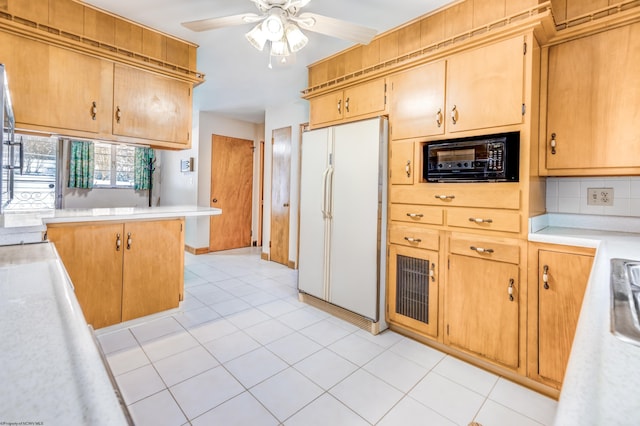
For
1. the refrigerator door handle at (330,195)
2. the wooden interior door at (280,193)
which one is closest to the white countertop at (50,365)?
the refrigerator door handle at (330,195)

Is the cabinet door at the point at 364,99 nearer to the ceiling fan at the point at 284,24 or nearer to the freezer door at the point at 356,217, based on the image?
the freezer door at the point at 356,217

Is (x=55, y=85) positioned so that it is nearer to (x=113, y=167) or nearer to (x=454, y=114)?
(x=454, y=114)

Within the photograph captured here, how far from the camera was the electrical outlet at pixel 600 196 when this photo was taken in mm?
2078

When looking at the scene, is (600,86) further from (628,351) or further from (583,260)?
(628,351)

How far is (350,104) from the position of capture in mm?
2826

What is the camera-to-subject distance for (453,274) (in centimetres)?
219

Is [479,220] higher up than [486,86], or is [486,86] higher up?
[486,86]

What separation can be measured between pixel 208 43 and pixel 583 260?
3.34m

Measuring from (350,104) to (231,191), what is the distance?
3.58 m

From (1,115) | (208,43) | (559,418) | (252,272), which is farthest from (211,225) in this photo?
(559,418)

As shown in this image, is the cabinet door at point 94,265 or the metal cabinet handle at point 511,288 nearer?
the metal cabinet handle at point 511,288

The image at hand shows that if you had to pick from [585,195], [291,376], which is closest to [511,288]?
[585,195]

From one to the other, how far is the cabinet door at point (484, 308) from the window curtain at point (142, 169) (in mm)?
6130

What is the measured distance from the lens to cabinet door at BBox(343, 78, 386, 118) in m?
2.61
